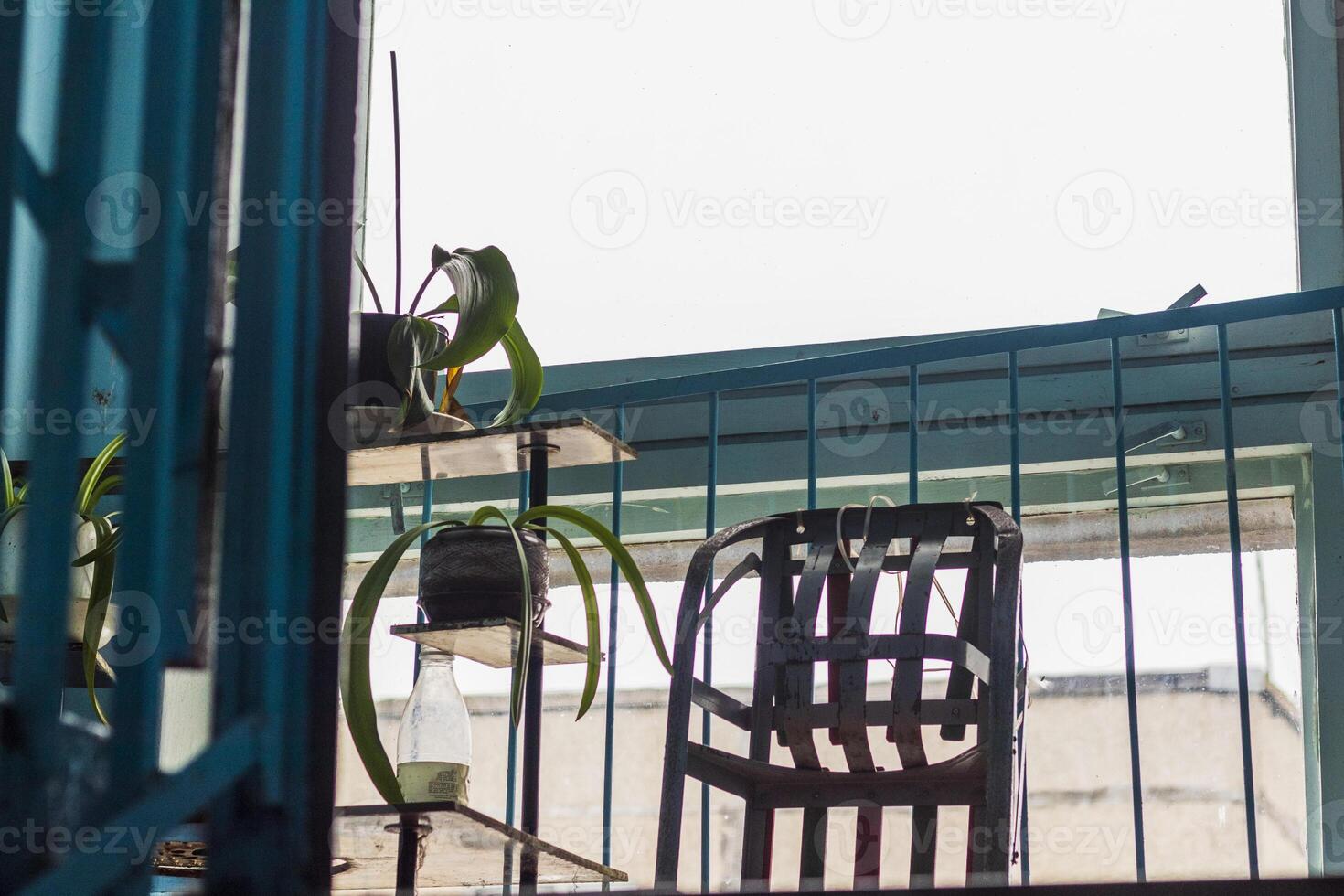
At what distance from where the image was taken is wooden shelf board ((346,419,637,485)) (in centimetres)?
183

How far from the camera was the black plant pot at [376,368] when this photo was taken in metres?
1.88

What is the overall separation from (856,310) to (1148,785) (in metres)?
1.00

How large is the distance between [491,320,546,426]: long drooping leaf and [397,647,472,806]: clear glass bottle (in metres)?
0.37

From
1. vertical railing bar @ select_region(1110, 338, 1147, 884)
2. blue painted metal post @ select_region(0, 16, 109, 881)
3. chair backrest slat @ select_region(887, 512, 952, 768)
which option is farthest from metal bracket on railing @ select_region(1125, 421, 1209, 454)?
blue painted metal post @ select_region(0, 16, 109, 881)

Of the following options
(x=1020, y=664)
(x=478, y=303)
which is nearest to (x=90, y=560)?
(x=478, y=303)

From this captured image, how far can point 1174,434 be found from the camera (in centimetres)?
246

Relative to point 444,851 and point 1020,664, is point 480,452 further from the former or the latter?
point 1020,664

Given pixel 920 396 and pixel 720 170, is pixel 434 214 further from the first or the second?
pixel 920 396

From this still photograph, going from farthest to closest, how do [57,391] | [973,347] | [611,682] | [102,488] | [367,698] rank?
1. [611,682]
2. [973,347]
3. [102,488]
4. [367,698]
5. [57,391]

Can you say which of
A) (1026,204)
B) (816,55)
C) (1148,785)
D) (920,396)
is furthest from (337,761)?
(816,55)

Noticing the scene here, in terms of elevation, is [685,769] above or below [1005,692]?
below

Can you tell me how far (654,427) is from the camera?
2752mm

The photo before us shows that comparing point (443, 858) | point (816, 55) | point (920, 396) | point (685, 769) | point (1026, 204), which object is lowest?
point (443, 858)

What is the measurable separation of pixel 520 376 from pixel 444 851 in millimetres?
618
